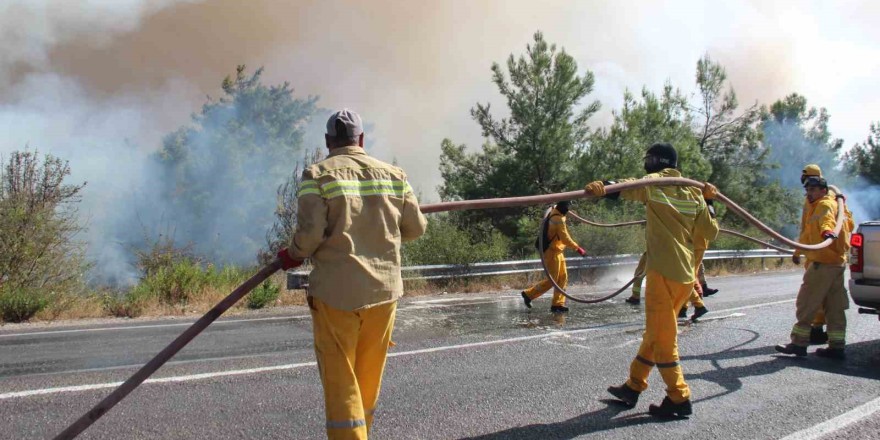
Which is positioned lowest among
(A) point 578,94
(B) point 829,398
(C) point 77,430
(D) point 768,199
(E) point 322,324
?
(B) point 829,398

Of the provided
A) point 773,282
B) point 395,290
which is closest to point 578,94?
point 773,282

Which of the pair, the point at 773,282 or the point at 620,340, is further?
the point at 773,282

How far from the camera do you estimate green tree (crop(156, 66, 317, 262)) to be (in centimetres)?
2178

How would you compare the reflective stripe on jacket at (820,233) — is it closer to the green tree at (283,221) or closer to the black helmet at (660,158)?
the black helmet at (660,158)

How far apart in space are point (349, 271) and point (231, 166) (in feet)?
68.8

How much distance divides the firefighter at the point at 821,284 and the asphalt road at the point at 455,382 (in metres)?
0.21

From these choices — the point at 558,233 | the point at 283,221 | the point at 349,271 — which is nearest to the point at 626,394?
the point at 349,271

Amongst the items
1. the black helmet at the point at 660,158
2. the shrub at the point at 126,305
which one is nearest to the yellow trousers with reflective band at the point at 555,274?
the black helmet at the point at 660,158

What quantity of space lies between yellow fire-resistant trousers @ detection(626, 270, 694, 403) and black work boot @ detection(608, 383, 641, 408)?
1.3 inches

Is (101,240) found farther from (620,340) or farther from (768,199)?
(768,199)

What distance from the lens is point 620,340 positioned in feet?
22.2

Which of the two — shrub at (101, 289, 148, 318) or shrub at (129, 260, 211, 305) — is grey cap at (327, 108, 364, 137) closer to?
shrub at (101, 289, 148, 318)

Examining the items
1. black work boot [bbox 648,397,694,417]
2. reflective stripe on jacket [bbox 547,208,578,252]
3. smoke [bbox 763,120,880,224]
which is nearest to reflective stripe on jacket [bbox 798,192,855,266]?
black work boot [bbox 648,397,694,417]

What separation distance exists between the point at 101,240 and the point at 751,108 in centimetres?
2610
